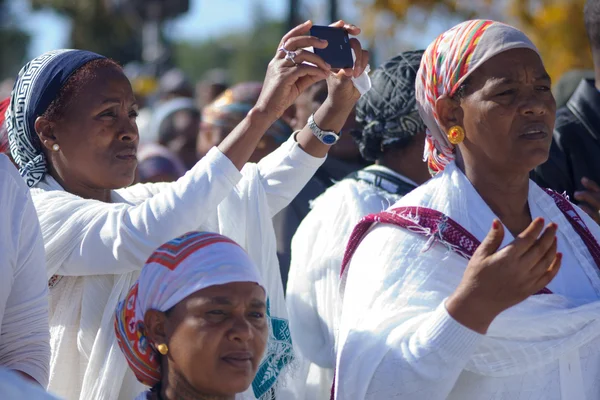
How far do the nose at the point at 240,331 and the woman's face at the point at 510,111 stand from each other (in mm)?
1043

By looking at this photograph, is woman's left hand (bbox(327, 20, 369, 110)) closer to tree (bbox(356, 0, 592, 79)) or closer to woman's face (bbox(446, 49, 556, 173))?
woman's face (bbox(446, 49, 556, 173))

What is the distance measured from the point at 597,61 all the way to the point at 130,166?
99.9 inches

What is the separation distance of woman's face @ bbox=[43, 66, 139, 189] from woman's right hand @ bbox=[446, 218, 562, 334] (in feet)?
4.52

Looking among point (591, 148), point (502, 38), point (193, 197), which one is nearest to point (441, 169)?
point (502, 38)

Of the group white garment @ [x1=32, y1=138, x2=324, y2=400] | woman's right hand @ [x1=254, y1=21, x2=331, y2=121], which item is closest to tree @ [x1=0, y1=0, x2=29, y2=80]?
woman's right hand @ [x1=254, y1=21, x2=331, y2=121]

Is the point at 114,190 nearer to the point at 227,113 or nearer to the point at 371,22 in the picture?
the point at 227,113

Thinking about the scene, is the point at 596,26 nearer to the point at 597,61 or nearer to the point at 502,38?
the point at 597,61

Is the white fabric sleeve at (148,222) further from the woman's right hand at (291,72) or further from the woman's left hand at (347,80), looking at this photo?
the woman's left hand at (347,80)

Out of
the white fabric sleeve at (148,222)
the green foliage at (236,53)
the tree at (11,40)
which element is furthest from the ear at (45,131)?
the tree at (11,40)

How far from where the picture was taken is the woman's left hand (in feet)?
13.5

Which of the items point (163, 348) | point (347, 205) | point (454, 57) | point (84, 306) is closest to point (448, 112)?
point (454, 57)

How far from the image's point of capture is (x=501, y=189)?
12.0 feet

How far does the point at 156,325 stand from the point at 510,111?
1.33 meters

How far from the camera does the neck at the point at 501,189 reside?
144 inches
